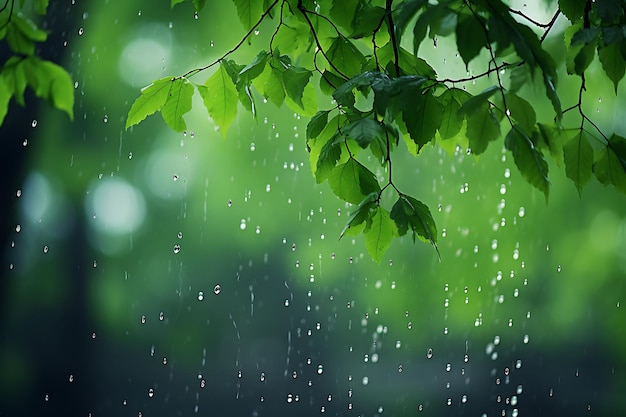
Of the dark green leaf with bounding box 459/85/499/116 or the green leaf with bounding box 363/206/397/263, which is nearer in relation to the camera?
the dark green leaf with bounding box 459/85/499/116

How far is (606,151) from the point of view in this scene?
2.21 feet

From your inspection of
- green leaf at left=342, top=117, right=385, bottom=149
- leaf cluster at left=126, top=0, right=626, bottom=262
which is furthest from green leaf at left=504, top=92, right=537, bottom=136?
green leaf at left=342, top=117, right=385, bottom=149

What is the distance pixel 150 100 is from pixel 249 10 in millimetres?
129

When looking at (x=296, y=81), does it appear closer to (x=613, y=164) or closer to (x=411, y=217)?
(x=411, y=217)

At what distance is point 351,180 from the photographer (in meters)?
0.72

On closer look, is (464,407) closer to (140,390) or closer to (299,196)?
(299,196)

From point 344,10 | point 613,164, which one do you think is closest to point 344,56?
point 344,10

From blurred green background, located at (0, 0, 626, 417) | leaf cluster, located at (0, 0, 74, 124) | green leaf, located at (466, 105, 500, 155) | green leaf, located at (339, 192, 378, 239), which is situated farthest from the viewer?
blurred green background, located at (0, 0, 626, 417)

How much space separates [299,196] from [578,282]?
3.94 ft

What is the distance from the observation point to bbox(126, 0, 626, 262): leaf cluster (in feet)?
1.73

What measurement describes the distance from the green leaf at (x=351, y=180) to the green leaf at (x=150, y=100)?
7.2 inches

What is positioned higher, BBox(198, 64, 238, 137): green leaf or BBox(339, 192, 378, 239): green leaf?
BBox(198, 64, 238, 137): green leaf

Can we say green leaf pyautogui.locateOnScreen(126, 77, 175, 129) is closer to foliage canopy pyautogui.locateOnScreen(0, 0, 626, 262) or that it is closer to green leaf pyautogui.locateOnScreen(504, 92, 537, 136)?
foliage canopy pyautogui.locateOnScreen(0, 0, 626, 262)

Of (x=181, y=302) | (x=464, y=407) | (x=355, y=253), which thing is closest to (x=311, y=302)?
(x=355, y=253)
